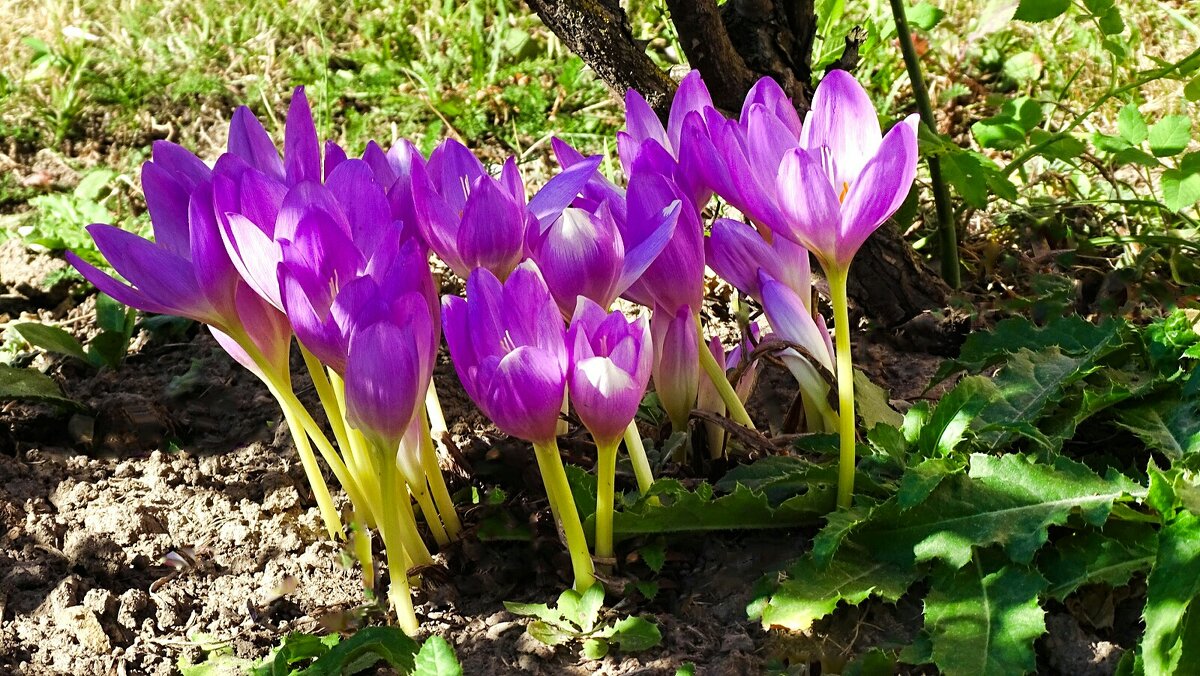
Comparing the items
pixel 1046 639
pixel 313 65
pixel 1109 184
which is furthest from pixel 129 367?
pixel 1109 184

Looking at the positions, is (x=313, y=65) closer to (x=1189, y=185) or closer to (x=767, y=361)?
(x=767, y=361)

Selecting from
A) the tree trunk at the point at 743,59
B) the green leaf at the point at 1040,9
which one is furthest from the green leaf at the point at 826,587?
the green leaf at the point at 1040,9

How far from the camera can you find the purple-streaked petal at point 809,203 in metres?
1.44

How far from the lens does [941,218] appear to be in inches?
101

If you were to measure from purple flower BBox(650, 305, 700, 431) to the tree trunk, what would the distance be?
0.68m

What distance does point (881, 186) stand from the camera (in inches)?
57.2

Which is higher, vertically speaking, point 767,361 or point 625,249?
point 625,249

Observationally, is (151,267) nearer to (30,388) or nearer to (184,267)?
(184,267)

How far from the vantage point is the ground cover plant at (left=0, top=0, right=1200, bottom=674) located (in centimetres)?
144

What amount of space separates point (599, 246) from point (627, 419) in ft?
0.72

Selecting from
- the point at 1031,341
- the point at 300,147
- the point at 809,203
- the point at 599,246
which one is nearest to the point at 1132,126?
the point at 1031,341

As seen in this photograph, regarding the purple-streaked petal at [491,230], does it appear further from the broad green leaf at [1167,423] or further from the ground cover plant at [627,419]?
the broad green leaf at [1167,423]

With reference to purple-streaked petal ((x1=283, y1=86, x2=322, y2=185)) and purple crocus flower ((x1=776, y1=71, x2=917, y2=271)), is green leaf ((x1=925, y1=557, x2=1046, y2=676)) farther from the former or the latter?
purple-streaked petal ((x1=283, y1=86, x2=322, y2=185))

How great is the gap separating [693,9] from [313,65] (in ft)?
7.43
